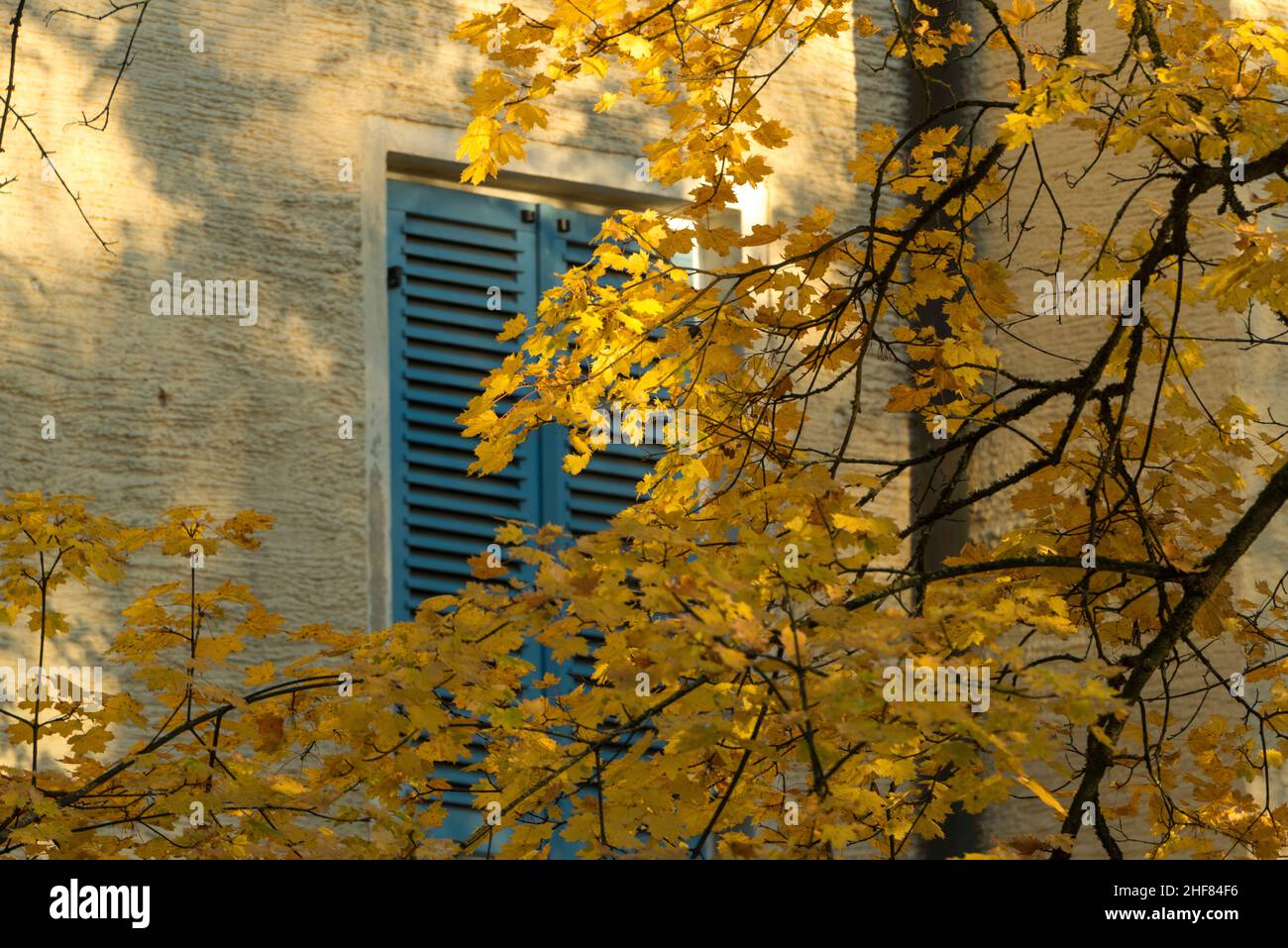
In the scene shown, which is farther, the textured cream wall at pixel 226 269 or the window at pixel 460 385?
the window at pixel 460 385

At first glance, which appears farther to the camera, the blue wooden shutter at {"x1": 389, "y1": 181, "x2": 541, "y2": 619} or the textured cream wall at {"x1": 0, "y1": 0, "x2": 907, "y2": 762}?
the blue wooden shutter at {"x1": 389, "y1": 181, "x2": 541, "y2": 619}

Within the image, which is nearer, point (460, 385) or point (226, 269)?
point (226, 269)

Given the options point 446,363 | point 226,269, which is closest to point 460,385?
point 446,363

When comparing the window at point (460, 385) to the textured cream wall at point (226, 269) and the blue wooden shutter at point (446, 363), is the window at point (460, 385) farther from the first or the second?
the textured cream wall at point (226, 269)

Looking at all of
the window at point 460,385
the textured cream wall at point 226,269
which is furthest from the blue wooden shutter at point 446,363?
the textured cream wall at point 226,269

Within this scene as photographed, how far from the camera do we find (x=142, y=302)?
7004 mm

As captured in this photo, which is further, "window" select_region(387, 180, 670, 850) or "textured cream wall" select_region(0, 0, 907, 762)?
"window" select_region(387, 180, 670, 850)

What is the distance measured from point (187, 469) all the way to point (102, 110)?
1.24 meters

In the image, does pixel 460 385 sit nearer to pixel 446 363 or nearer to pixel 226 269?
pixel 446 363

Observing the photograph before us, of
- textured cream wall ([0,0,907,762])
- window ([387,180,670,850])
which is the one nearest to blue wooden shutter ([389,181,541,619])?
window ([387,180,670,850])

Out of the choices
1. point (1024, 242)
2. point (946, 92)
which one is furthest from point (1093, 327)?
point (946, 92)

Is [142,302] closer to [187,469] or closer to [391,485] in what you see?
[187,469]

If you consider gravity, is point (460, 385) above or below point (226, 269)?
below

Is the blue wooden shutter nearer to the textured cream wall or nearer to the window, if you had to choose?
the window
